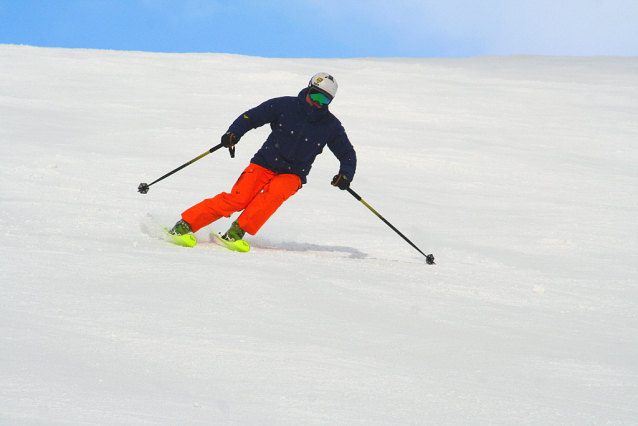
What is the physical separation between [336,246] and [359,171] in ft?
10.6

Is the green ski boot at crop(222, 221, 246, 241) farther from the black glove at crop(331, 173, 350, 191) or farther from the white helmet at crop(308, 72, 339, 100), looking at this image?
the white helmet at crop(308, 72, 339, 100)

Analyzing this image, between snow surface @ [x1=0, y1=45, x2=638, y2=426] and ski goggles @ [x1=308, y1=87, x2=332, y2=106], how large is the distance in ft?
4.27

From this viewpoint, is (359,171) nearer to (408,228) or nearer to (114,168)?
(408,228)

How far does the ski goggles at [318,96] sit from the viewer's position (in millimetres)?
4969

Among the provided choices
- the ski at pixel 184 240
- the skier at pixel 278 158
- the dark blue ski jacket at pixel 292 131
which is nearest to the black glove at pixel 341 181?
the skier at pixel 278 158

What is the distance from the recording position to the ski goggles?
4969 millimetres

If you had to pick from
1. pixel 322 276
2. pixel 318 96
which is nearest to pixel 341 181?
pixel 318 96

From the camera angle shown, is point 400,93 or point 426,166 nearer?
point 426,166

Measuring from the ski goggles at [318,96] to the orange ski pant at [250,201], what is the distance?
71 centimetres

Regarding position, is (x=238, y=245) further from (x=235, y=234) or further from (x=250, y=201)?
(x=250, y=201)

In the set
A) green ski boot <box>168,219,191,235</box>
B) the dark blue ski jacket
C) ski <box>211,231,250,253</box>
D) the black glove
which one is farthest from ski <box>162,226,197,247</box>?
the black glove

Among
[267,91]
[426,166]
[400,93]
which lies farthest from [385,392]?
[400,93]

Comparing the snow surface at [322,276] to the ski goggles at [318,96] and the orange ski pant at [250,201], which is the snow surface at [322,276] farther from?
the ski goggles at [318,96]

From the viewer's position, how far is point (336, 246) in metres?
5.84
